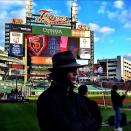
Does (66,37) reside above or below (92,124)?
above

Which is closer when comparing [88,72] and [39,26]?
[39,26]

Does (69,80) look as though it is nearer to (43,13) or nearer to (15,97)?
(15,97)

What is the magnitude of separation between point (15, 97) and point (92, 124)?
50.4m

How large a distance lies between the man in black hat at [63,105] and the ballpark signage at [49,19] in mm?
115486

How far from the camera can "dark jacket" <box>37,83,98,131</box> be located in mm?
4152

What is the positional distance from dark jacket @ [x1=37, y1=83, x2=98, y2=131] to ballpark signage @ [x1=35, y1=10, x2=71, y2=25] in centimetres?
11562

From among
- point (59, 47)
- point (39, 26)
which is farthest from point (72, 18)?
point (59, 47)

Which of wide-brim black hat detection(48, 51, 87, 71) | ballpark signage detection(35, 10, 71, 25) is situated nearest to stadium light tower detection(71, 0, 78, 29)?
ballpark signage detection(35, 10, 71, 25)

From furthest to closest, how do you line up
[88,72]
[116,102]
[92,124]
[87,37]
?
1. [88,72]
2. [87,37]
3. [116,102]
4. [92,124]

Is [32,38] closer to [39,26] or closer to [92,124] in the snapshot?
[39,26]

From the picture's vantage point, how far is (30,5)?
469 feet

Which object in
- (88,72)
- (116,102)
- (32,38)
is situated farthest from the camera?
(88,72)

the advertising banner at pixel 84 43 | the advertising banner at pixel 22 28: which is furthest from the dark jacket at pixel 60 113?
the advertising banner at pixel 22 28

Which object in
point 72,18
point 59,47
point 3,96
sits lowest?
point 3,96
